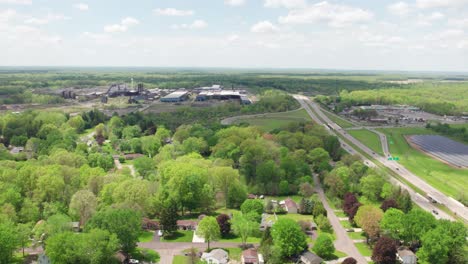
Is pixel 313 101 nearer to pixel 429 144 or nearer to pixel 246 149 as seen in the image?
pixel 429 144

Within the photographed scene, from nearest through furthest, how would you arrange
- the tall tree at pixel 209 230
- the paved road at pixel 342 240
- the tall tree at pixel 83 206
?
the paved road at pixel 342 240
the tall tree at pixel 209 230
the tall tree at pixel 83 206

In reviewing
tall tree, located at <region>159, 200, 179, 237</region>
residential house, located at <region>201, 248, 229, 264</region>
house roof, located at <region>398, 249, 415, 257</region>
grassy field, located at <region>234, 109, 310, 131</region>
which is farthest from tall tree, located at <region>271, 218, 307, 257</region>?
grassy field, located at <region>234, 109, 310, 131</region>

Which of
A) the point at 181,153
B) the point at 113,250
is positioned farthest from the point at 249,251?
the point at 181,153

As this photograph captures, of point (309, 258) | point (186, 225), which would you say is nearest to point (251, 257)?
point (309, 258)

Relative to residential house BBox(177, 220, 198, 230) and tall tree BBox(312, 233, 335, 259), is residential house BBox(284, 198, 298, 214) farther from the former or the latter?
residential house BBox(177, 220, 198, 230)

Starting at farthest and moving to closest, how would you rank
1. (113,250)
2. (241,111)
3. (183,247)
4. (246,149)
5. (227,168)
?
1. (241,111)
2. (246,149)
3. (227,168)
4. (183,247)
5. (113,250)

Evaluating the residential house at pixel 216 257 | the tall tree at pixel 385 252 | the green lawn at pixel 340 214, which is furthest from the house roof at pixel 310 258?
the green lawn at pixel 340 214

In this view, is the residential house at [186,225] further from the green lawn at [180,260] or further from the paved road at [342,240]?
the paved road at [342,240]
